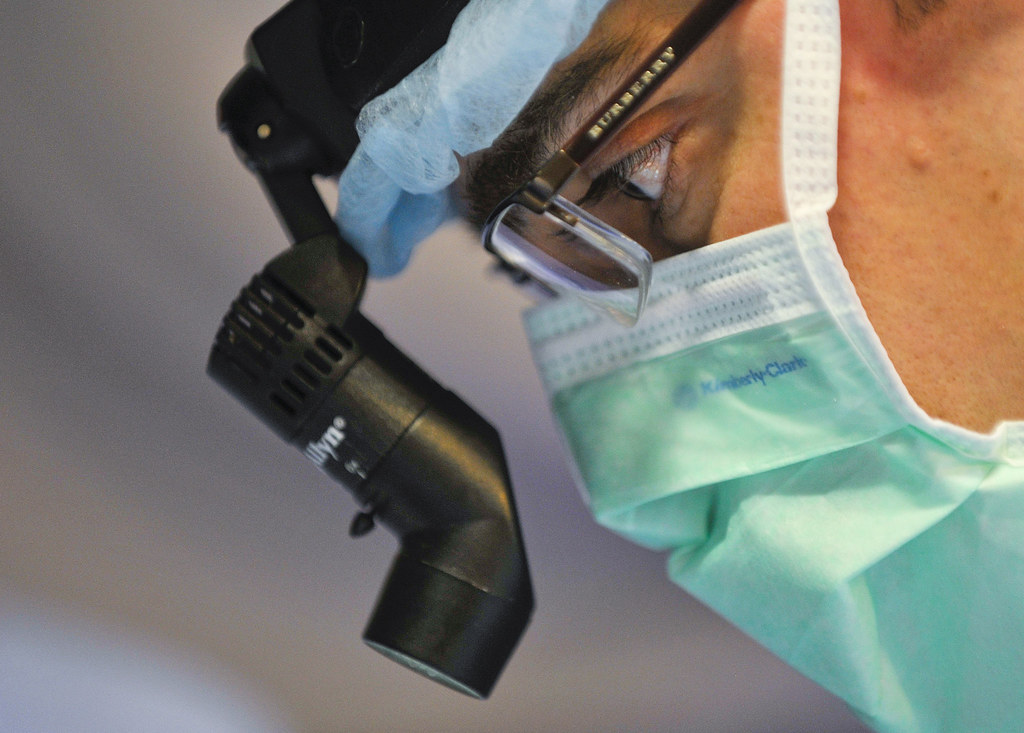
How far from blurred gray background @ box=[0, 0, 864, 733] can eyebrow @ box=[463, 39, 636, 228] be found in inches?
8.0

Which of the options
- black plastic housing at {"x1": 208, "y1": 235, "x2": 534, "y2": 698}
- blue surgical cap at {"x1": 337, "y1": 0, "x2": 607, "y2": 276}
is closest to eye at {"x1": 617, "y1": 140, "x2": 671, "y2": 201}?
blue surgical cap at {"x1": 337, "y1": 0, "x2": 607, "y2": 276}

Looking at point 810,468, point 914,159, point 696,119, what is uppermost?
point 696,119

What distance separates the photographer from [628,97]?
65cm

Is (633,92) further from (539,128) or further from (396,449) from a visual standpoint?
(396,449)

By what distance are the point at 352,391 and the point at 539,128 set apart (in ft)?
0.80

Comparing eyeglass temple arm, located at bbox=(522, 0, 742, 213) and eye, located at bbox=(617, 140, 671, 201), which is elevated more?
eyeglass temple arm, located at bbox=(522, 0, 742, 213)

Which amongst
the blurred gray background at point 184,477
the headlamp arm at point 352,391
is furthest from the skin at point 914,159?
the blurred gray background at point 184,477

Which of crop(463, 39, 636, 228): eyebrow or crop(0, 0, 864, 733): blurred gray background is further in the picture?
crop(0, 0, 864, 733): blurred gray background

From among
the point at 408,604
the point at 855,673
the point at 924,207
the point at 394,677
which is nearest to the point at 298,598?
the point at 394,677

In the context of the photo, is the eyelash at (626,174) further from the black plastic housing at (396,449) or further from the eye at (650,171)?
the black plastic housing at (396,449)

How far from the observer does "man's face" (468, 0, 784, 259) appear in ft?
2.17

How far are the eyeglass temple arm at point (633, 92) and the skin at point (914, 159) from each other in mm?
17

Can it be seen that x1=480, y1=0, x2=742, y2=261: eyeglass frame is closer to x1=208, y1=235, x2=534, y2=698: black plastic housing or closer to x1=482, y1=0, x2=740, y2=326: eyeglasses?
x1=482, y1=0, x2=740, y2=326: eyeglasses

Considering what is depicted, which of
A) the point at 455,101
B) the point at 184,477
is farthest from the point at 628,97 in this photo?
the point at 184,477
